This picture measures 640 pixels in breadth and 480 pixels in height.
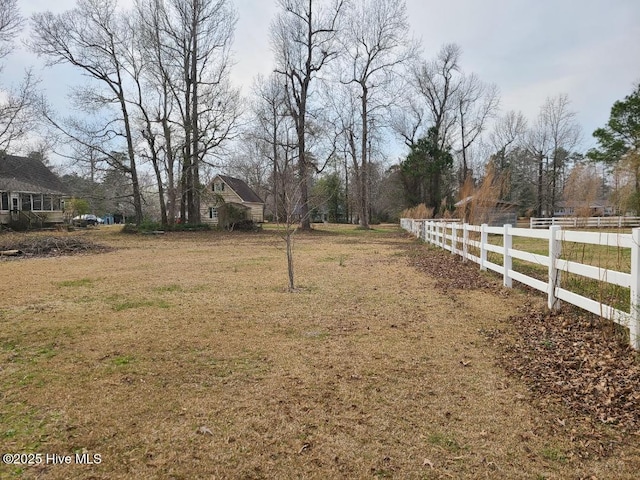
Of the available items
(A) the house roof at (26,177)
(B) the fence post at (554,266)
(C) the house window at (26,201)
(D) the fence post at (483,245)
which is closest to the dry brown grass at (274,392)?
(B) the fence post at (554,266)

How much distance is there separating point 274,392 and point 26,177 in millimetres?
34845

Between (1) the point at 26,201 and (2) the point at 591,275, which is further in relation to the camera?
(1) the point at 26,201

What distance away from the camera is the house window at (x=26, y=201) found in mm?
28447

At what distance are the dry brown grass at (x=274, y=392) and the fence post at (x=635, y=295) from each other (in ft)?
4.09

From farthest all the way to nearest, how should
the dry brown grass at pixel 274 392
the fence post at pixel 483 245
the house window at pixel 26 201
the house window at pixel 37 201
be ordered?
the house window at pixel 37 201 < the house window at pixel 26 201 < the fence post at pixel 483 245 < the dry brown grass at pixel 274 392

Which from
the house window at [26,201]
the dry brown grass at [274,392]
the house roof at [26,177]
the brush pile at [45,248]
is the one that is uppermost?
the house roof at [26,177]

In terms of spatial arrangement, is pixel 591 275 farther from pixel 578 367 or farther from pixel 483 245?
pixel 483 245

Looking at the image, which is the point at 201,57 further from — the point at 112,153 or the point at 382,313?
the point at 382,313

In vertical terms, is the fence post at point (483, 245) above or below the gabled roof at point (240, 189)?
below

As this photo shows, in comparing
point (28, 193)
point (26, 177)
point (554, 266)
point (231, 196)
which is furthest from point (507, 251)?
point (231, 196)

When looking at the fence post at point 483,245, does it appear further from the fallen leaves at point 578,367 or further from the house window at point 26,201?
the house window at point 26,201

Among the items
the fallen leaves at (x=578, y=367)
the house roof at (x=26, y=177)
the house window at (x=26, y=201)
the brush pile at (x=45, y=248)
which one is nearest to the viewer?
the fallen leaves at (x=578, y=367)

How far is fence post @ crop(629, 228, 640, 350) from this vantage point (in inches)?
144

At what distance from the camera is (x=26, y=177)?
30047mm
